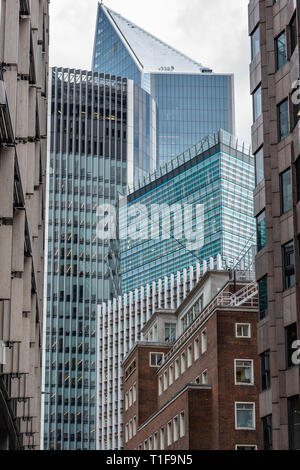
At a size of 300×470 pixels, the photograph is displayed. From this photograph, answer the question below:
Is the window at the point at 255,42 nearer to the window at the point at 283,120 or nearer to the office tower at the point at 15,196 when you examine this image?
the window at the point at 283,120

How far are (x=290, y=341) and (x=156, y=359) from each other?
65.4m

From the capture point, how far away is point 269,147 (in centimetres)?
5203

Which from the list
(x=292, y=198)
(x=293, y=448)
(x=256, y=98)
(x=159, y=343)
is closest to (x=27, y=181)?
(x=292, y=198)

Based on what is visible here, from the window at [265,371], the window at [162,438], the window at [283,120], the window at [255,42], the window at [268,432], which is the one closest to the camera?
the window at [268,432]

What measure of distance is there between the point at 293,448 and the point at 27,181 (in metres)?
18.9

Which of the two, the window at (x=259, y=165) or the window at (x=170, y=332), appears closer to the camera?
the window at (x=259, y=165)

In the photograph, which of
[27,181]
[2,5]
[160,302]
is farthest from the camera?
[160,302]

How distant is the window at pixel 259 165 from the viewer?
5326 cm

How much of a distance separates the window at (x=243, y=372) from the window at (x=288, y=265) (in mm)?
33835

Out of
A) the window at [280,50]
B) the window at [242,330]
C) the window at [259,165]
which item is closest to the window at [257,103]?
the window at [259,165]

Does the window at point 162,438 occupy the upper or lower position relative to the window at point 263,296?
lower

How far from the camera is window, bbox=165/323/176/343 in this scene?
11679 cm

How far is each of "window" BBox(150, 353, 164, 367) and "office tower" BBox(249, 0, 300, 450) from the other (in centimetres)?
5914

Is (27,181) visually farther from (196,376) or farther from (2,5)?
(196,376)
